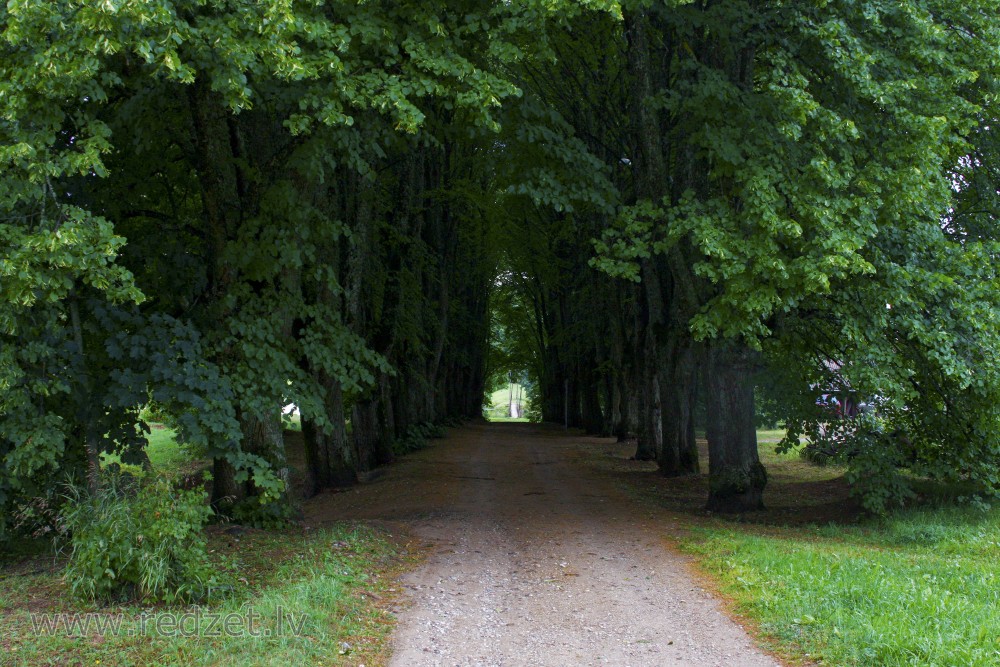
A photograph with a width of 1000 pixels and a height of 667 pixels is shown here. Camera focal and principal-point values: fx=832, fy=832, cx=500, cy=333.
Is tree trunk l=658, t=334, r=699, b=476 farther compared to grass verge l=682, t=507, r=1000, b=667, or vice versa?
tree trunk l=658, t=334, r=699, b=476

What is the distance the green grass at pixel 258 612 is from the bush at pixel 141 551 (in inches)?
7.2

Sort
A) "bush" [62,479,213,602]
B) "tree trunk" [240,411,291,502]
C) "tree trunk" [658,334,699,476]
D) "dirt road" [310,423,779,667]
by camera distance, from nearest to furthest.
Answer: "dirt road" [310,423,779,667] < "bush" [62,479,213,602] < "tree trunk" [240,411,291,502] < "tree trunk" [658,334,699,476]

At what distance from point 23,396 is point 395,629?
3.92m

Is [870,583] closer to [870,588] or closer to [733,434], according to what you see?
[870,588]

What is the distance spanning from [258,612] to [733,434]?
8.51 meters

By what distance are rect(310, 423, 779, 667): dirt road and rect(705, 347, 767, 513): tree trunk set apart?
1.35 metres

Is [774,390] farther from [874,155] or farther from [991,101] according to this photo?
[991,101]

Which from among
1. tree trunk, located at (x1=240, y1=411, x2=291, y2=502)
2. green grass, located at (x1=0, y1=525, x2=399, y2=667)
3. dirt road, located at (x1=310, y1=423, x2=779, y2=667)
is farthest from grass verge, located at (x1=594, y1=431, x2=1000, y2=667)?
tree trunk, located at (x1=240, y1=411, x2=291, y2=502)

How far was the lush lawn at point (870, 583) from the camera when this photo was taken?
5.81 m

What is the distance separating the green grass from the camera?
5.64m

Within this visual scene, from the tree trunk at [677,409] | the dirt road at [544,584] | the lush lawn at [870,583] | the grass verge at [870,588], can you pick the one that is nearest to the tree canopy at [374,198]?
the lush lawn at [870,583]

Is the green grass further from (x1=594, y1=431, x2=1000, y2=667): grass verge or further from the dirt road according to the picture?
(x1=594, y1=431, x2=1000, y2=667): grass verge

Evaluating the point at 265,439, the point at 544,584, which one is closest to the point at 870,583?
the point at 544,584

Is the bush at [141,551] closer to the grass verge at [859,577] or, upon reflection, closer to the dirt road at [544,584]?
the dirt road at [544,584]
